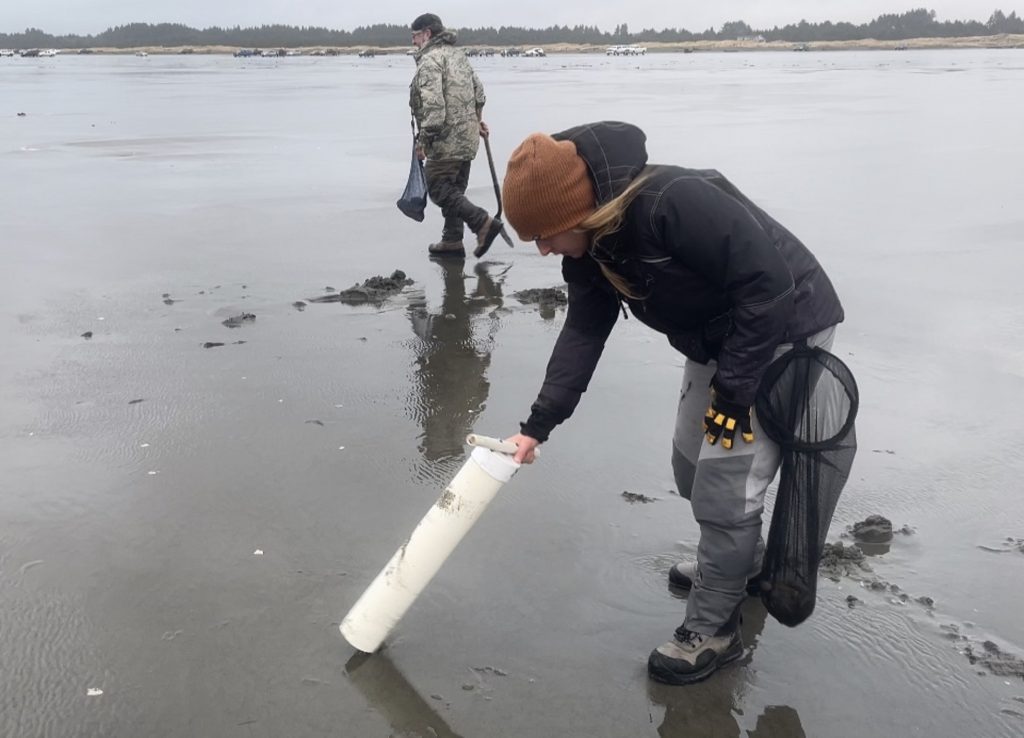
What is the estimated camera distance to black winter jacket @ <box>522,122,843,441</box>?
262cm

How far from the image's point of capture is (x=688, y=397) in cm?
319

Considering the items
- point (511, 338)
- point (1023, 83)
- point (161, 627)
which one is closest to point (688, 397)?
point (161, 627)

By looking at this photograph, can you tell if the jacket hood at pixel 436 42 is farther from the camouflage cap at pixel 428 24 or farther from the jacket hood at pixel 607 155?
the jacket hood at pixel 607 155

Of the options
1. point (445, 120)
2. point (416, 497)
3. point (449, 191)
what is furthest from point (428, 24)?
point (416, 497)

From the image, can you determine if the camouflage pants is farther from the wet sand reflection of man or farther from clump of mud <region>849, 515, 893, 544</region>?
clump of mud <region>849, 515, 893, 544</region>

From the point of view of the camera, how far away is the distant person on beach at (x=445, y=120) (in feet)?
26.7

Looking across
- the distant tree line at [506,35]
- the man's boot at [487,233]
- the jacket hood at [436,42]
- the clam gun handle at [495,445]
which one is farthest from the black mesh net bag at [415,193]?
the distant tree line at [506,35]

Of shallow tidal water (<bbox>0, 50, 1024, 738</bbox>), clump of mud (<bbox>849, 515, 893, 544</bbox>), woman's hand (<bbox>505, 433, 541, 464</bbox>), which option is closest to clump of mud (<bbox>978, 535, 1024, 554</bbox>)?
shallow tidal water (<bbox>0, 50, 1024, 738</bbox>)

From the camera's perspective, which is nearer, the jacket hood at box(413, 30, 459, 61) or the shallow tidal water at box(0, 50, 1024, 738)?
the shallow tidal water at box(0, 50, 1024, 738)

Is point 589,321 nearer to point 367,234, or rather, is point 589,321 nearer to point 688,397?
point 688,397

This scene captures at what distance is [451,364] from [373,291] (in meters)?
1.63

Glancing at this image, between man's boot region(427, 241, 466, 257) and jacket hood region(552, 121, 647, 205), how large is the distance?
565 centimetres

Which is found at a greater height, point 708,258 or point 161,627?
point 708,258

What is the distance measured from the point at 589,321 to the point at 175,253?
618cm
